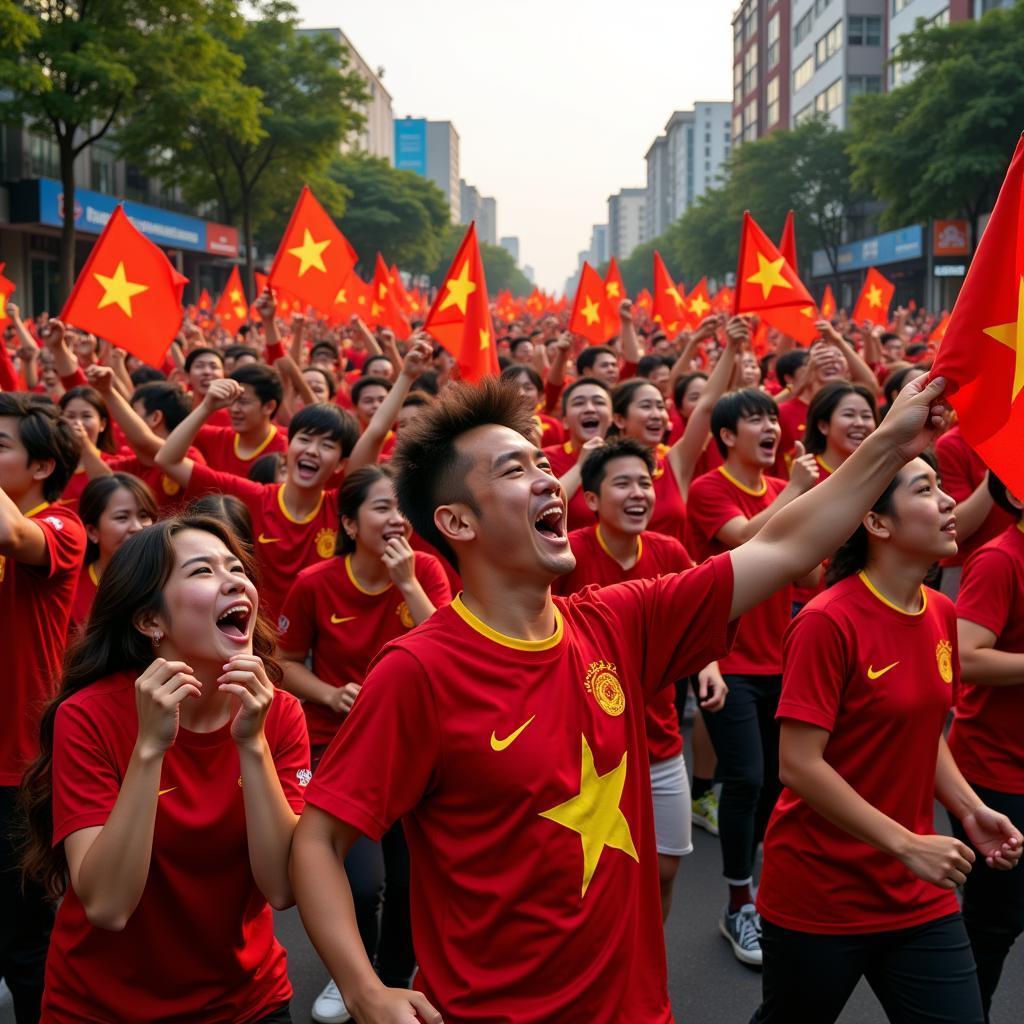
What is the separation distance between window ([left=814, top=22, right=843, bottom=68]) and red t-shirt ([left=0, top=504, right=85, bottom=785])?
7007 cm

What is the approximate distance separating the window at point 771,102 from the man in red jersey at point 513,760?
285 ft

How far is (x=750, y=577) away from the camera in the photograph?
2.56 meters

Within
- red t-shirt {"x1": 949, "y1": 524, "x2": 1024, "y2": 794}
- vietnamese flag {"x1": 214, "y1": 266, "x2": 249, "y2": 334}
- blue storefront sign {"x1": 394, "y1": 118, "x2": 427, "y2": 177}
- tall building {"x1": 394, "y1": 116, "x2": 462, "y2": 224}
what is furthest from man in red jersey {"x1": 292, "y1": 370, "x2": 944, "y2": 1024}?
blue storefront sign {"x1": 394, "y1": 118, "x2": 427, "y2": 177}

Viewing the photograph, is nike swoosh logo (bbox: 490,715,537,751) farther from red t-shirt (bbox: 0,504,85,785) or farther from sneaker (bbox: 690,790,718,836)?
sneaker (bbox: 690,790,718,836)

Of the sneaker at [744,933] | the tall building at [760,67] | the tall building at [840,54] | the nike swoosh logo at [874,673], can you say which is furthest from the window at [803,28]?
the nike swoosh logo at [874,673]

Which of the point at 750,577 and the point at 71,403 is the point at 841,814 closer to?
the point at 750,577

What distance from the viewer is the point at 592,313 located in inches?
516

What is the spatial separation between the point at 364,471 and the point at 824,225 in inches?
2375

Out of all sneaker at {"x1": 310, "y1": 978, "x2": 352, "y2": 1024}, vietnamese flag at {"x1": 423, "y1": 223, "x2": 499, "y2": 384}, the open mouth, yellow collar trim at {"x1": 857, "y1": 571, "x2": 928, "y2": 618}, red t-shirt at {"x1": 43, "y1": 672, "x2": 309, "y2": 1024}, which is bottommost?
sneaker at {"x1": 310, "y1": 978, "x2": 352, "y2": 1024}

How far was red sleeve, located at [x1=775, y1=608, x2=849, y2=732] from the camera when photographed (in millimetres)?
3160

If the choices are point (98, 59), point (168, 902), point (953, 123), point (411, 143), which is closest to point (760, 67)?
point (953, 123)

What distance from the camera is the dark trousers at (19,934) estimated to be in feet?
11.7

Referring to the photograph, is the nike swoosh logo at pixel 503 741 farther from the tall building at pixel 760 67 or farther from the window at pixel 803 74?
the window at pixel 803 74

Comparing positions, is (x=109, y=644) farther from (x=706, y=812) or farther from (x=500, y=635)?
(x=706, y=812)
